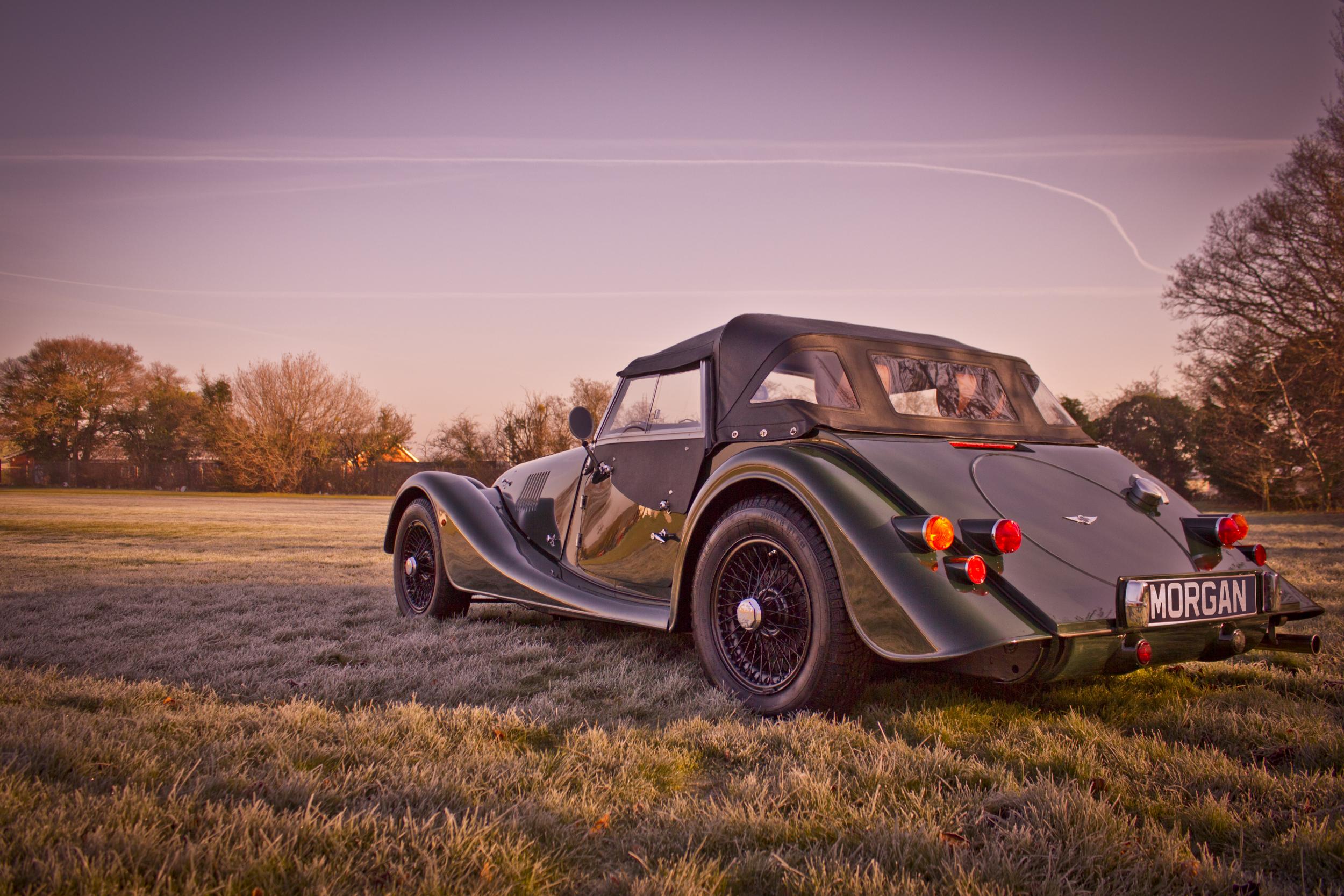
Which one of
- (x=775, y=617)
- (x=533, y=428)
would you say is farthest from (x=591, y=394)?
(x=775, y=617)

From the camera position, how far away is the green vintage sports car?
2.68 m

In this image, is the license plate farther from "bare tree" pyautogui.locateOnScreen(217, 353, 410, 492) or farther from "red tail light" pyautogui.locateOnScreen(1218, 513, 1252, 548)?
"bare tree" pyautogui.locateOnScreen(217, 353, 410, 492)

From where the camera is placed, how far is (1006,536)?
2.72m

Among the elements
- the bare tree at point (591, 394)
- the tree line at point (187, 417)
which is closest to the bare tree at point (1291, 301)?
the bare tree at point (591, 394)

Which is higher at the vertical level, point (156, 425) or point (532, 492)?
point (156, 425)

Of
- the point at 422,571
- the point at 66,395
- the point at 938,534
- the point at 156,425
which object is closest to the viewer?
the point at 938,534

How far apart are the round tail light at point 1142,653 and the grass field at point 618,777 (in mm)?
262

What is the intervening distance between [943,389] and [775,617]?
157 cm

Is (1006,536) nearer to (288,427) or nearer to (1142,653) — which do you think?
(1142,653)

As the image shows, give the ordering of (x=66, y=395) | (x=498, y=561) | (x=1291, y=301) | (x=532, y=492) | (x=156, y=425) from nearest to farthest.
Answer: (x=498, y=561)
(x=532, y=492)
(x=1291, y=301)
(x=66, y=395)
(x=156, y=425)

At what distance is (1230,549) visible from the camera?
3.39 metres

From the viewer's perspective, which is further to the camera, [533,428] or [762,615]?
[533,428]

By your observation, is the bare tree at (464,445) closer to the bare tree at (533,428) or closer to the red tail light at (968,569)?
the bare tree at (533,428)

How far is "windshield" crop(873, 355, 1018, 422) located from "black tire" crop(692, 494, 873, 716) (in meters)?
0.97
